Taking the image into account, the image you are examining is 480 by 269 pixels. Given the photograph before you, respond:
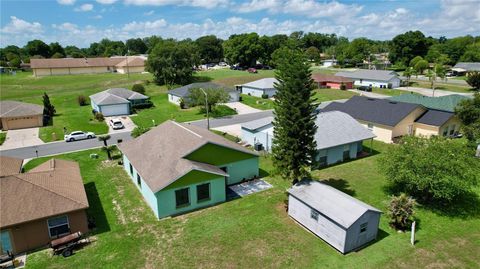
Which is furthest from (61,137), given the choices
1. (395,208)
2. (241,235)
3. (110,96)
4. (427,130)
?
(427,130)

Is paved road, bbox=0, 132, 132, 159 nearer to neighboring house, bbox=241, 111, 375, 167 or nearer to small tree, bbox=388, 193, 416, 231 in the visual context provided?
neighboring house, bbox=241, 111, 375, 167

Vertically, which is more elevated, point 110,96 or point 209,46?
point 209,46

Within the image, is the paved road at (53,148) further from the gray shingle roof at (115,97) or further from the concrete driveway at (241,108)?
the concrete driveway at (241,108)

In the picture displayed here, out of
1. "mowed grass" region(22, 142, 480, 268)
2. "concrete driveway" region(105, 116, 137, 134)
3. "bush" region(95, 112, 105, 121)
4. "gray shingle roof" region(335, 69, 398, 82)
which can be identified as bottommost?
"mowed grass" region(22, 142, 480, 268)

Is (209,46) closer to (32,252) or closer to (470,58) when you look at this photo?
(470,58)

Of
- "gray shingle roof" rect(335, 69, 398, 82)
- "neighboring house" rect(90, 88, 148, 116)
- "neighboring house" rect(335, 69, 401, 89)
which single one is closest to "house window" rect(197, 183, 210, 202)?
"neighboring house" rect(90, 88, 148, 116)
